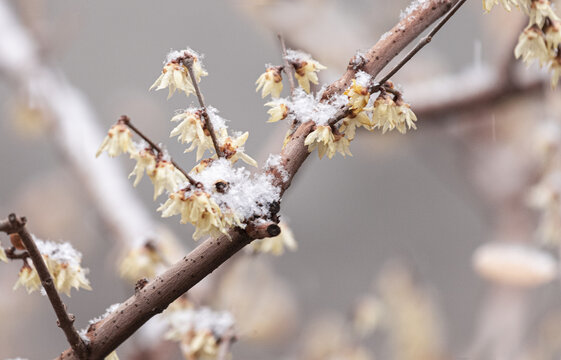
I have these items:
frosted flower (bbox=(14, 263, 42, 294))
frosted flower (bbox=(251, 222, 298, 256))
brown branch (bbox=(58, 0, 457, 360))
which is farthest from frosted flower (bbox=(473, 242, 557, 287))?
frosted flower (bbox=(14, 263, 42, 294))

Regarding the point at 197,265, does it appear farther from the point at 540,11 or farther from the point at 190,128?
the point at 540,11

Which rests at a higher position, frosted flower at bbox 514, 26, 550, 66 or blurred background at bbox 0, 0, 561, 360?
blurred background at bbox 0, 0, 561, 360

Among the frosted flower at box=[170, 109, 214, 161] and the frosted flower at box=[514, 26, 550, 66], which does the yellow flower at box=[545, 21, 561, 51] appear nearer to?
the frosted flower at box=[514, 26, 550, 66]

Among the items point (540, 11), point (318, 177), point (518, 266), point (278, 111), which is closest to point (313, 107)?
point (278, 111)

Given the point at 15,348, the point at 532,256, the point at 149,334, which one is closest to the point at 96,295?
the point at 15,348

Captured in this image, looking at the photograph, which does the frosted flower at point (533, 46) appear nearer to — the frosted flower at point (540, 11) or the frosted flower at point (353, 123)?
the frosted flower at point (540, 11)

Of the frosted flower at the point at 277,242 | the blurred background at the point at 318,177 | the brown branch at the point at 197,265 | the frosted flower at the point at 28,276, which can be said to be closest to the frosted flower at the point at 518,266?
the blurred background at the point at 318,177

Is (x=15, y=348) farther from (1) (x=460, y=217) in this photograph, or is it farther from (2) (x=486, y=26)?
(2) (x=486, y=26)
